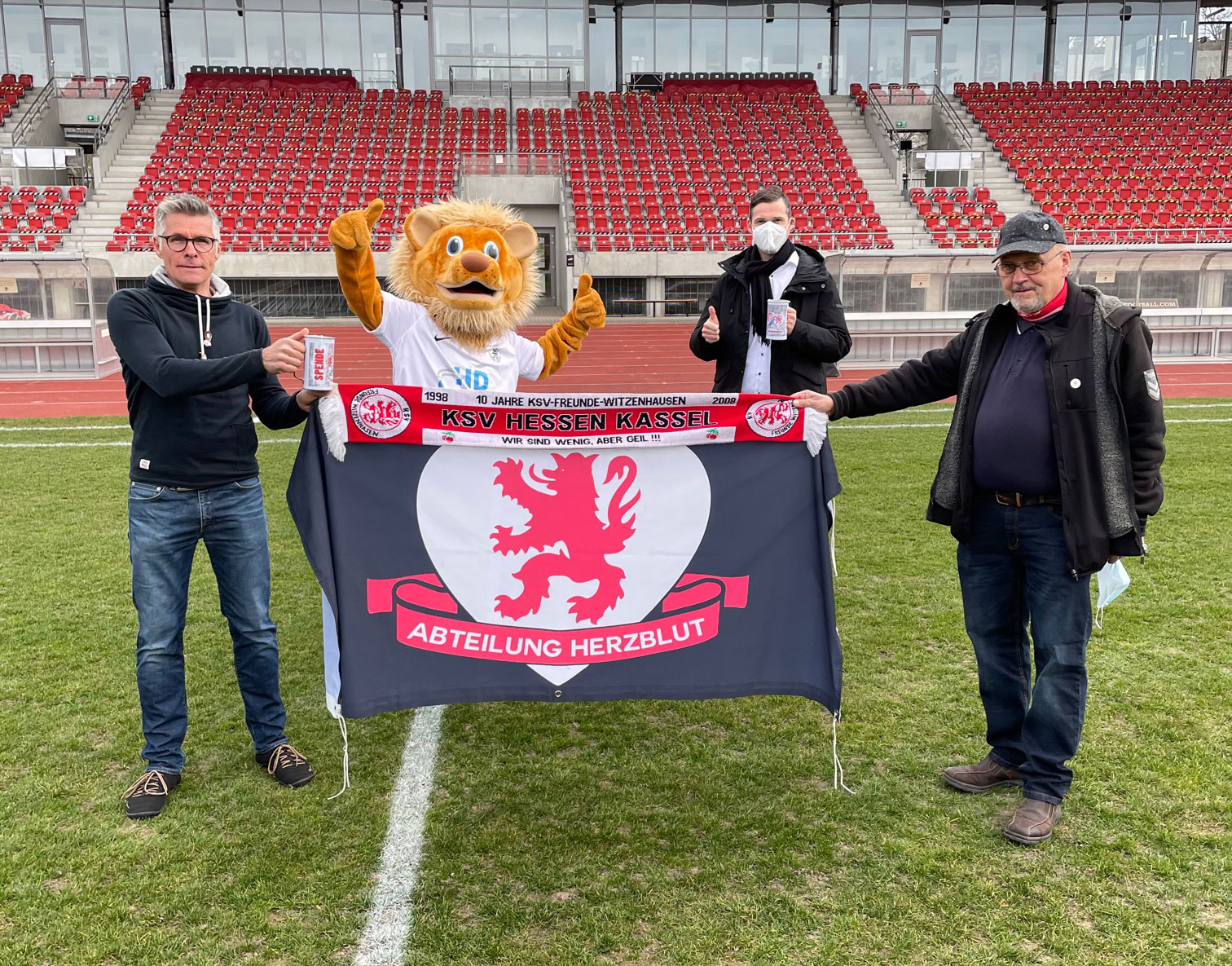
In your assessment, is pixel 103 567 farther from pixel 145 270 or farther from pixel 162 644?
pixel 145 270

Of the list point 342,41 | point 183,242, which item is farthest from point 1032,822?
point 342,41

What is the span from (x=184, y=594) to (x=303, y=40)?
34.8m

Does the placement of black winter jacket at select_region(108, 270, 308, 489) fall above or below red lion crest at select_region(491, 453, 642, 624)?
above

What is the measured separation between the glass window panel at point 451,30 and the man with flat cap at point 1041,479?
106ft

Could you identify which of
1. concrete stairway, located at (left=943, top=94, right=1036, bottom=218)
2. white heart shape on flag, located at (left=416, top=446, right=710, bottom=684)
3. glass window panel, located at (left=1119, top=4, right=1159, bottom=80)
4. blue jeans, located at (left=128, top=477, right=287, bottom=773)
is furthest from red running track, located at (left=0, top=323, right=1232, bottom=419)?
glass window panel, located at (left=1119, top=4, right=1159, bottom=80)

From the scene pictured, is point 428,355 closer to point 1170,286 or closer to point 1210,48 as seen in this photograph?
point 1170,286

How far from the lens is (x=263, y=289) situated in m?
24.5

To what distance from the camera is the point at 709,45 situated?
34.2 m

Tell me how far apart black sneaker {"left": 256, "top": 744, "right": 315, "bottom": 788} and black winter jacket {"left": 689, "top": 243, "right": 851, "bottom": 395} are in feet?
8.41

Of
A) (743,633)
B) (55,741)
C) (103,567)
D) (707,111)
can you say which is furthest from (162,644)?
(707,111)

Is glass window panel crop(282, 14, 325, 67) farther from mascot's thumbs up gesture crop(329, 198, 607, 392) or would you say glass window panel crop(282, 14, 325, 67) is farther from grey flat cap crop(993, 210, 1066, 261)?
grey flat cap crop(993, 210, 1066, 261)

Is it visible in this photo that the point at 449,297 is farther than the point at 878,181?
No

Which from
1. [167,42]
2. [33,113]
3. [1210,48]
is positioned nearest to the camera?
[33,113]

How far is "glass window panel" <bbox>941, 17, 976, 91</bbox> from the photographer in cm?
3419
